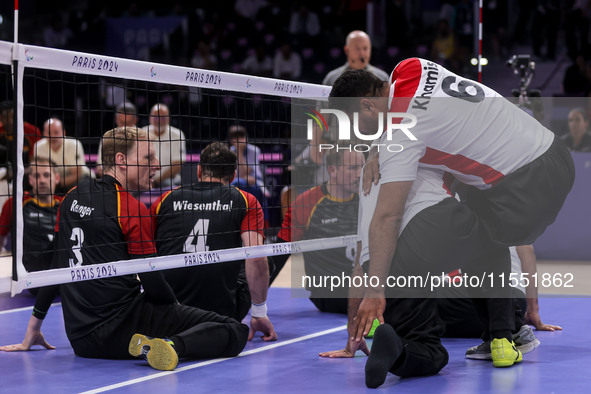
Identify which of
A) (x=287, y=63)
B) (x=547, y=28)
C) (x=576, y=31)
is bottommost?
(x=287, y=63)

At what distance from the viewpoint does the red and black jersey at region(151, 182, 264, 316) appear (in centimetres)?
504

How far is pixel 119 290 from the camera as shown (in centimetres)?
457

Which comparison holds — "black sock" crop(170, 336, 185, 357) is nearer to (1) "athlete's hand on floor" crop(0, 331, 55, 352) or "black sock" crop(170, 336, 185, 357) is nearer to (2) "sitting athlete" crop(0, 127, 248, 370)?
(2) "sitting athlete" crop(0, 127, 248, 370)

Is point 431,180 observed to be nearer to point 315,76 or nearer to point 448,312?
point 448,312

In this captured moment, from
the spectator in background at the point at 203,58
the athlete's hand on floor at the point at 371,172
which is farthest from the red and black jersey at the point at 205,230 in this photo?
the spectator in background at the point at 203,58

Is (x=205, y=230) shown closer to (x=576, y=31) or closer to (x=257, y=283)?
(x=257, y=283)

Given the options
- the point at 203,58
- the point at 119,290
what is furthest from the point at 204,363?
the point at 203,58

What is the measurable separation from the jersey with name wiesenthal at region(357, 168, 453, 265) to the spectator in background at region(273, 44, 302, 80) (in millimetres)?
11952

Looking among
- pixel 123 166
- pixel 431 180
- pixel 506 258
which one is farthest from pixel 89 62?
pixel 506 258

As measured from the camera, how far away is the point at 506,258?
441 cm

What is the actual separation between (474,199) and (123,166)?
2.00m

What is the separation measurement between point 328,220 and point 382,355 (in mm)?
2677

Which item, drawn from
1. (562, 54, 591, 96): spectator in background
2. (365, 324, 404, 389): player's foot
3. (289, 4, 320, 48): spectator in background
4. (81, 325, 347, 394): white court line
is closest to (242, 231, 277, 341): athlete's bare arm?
(81, 325, 347, 394): white court line

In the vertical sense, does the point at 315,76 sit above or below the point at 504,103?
above
